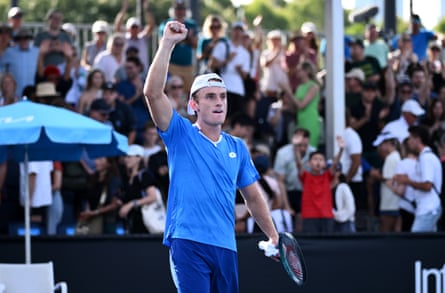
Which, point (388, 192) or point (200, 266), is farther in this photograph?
point (388, 192)

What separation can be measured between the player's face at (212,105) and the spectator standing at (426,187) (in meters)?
6.21

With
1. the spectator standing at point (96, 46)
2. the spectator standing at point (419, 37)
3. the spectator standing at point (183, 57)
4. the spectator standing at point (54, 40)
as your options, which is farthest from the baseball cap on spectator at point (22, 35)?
the spectator standing at point (419, 37)

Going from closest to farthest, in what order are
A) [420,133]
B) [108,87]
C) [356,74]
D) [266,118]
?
[420,133]
[108,87]
[266,118]
[356,74]

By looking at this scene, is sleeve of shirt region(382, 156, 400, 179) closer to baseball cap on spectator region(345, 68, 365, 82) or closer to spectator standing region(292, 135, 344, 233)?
spectator standing region(292, 135, 344, 233)

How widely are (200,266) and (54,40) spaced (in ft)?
30.4

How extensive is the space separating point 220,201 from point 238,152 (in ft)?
1.48

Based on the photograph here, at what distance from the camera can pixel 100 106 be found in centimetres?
1538

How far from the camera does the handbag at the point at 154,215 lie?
44.8ft

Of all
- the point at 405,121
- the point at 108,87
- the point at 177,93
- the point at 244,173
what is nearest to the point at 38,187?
the point at 108,87

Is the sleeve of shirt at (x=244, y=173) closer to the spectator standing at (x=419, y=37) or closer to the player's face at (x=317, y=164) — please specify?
the player's face at (x=317, y=164)

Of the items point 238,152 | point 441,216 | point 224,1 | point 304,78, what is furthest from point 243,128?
point 224,1

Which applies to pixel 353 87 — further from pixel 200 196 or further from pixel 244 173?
pixel 200 196

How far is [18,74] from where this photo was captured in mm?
16297

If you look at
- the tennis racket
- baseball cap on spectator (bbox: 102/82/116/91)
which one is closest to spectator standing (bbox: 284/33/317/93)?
baseball cap on spectator (bbox: 102/82/116/91)
